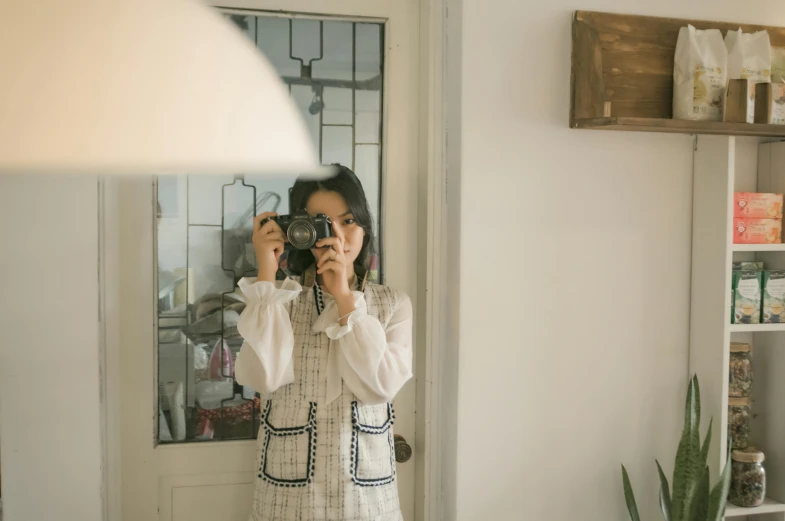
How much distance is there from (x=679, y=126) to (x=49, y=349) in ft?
4.38

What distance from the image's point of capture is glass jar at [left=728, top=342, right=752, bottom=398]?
68.5 inches

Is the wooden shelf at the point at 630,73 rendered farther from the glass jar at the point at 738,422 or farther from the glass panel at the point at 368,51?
the glass jar at the point at 738,422

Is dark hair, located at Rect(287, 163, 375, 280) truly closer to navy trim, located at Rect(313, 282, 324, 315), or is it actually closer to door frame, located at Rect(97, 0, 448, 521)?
navy trim, located at Rect(313, 282, 324, 315)

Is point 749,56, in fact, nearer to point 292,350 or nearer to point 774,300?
point 774,300

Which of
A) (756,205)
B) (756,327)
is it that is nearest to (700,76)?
(756,205)

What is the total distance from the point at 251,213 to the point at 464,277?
48cm

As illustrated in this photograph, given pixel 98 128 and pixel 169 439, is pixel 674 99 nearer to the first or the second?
pixel 98 128

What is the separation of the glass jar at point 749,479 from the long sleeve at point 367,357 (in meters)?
0.84

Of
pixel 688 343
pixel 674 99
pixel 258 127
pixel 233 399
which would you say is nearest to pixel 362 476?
pixel 233 399

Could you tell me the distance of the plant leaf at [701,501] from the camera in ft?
5.34

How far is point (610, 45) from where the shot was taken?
164cm

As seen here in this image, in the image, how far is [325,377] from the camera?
141 centimetres

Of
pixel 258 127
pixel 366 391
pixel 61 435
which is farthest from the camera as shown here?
pixel 258 127

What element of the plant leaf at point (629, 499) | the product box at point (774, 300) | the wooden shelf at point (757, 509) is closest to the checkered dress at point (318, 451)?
the plant leaf at point (629, 499)
